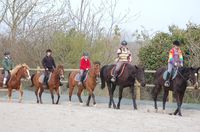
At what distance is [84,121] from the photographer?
13656mm

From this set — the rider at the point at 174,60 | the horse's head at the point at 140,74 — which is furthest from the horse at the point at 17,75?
the rider at the point at 174,60

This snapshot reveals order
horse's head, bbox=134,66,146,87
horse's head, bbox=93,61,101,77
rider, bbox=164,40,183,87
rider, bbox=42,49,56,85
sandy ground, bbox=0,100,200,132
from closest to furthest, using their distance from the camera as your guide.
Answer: sandy ground, bbox=0,100,200,132 → rider, bbox=164,40,183,87 → horse's head, bbox=134,66,146,87 → horse's head, bbox=93,61,101,77 → rider, bbox=42,49,56,85

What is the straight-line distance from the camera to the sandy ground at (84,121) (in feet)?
41.0

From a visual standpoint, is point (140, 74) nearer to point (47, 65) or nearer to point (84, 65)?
point (84, 65)

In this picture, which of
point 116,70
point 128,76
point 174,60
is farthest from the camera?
point 116,70

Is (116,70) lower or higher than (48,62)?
lower

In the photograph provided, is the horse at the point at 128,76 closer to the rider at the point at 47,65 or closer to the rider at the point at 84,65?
the rider at the point at 84,65

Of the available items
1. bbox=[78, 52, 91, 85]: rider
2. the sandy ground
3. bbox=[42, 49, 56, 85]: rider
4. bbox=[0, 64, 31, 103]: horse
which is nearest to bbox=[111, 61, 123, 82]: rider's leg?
bbox=[78, 52, 91, 85]: rider

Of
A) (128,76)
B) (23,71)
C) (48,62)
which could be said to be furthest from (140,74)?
(23,71)

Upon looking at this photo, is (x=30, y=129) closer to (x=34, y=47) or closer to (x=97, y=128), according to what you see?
(x=97, y=128)

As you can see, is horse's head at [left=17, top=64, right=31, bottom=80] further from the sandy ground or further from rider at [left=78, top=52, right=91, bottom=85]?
the sandy ground

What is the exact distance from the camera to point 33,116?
46.1 feet

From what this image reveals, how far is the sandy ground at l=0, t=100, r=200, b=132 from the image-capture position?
1248 cm

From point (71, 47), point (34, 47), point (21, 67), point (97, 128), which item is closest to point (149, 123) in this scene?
point (97, 128)
